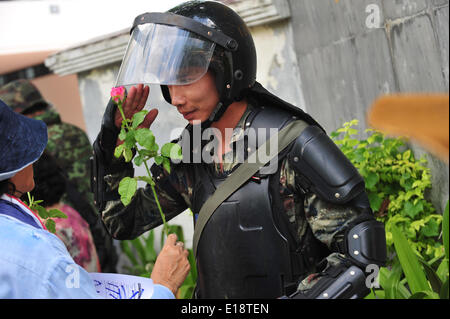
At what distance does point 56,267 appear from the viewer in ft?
5.41

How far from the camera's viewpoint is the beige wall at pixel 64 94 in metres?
8.35

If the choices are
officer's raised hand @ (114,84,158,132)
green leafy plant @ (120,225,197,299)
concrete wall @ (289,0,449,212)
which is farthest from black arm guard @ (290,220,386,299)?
green leafy plant @ (120,225,197,299)

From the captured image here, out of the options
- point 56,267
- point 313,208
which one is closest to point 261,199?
point 313,208

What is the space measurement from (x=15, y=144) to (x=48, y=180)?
191 cm

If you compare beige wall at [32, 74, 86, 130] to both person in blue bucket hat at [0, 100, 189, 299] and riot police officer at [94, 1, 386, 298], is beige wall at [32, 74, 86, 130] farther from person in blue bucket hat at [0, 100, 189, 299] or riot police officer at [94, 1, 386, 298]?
person in blue bucket hat at [0, 100, 189, 299]

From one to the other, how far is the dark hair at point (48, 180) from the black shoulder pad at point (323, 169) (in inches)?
74.9

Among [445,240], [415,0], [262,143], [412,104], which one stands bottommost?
[445,240]

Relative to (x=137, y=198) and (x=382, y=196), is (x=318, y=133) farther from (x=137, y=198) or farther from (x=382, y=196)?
(x=382, y=196)

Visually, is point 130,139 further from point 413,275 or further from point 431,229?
point 431,229

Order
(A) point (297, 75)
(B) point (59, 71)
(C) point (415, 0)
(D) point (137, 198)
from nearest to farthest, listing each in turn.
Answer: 1. (D) point (137, 198)
2. (C) point (415, 0)
3. (A) point (297, 75)
4. (B) point (59, 71)

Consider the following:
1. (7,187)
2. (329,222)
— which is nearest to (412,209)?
(329,222)

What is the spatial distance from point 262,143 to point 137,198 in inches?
21.8

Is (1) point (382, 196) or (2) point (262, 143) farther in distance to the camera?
(1) point (382, 196)

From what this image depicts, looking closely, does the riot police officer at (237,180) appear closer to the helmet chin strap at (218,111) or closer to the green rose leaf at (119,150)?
the helmet chin strap at (218,111)
